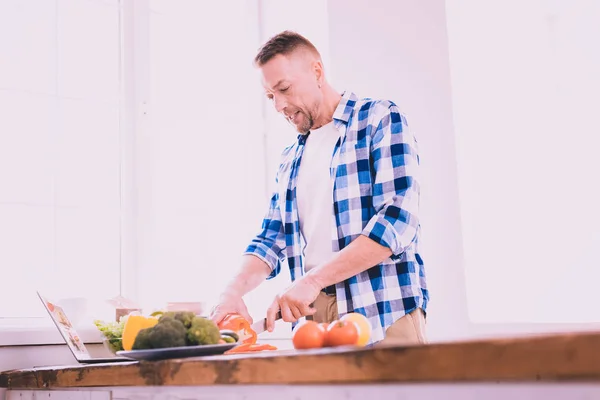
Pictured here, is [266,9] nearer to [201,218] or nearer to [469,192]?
[201,218]

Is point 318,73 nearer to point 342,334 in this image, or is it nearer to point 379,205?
point 379,205

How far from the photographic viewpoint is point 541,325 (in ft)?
10.7

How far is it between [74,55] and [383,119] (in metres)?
1.49

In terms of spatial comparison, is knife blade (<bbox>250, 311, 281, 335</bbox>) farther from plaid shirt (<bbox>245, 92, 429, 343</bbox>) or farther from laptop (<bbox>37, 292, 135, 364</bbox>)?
laptop (<bbox>37, 292, 135, 364</bbox>)

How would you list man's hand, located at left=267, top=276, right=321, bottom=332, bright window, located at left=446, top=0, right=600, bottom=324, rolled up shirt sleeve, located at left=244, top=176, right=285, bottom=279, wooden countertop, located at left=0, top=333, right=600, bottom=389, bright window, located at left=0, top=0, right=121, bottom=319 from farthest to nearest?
bright window, located at left=446, top=0, right=600, bottom=324 < bright window, located at left=0, top=0, right=121, bottom=319 < rolled up shirt sleeve, located at left=244, top=176, right=285, bottom=279 < man's hand, located at left=267, top=276, right=321, bottom=332 < wooden countertop, located at left=0, top=333, right=600, bottom=389

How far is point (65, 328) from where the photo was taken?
7.52ft

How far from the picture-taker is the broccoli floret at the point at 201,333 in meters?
1.62

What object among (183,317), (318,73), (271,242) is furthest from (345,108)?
(183,317)

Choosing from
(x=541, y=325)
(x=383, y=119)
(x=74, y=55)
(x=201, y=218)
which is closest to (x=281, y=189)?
(x=383, y=119)

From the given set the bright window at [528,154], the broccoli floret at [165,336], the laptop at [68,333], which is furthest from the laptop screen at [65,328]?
the bright window at [528,154]

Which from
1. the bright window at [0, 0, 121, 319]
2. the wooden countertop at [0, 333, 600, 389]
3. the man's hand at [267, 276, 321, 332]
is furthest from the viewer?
the bright window at [0, 0, 121, 319]

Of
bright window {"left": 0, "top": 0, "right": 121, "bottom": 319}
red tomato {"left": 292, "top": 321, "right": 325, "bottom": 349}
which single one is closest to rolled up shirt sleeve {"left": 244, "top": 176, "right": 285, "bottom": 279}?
bright window {"left": 0, "top": 0, "right": 121, "bottom": 319}

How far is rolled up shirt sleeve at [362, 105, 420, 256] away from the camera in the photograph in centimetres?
211

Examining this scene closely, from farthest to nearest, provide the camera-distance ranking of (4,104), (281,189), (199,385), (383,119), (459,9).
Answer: (459,9)
(4,104)
(281,189)
(383,119)
(199,385)
